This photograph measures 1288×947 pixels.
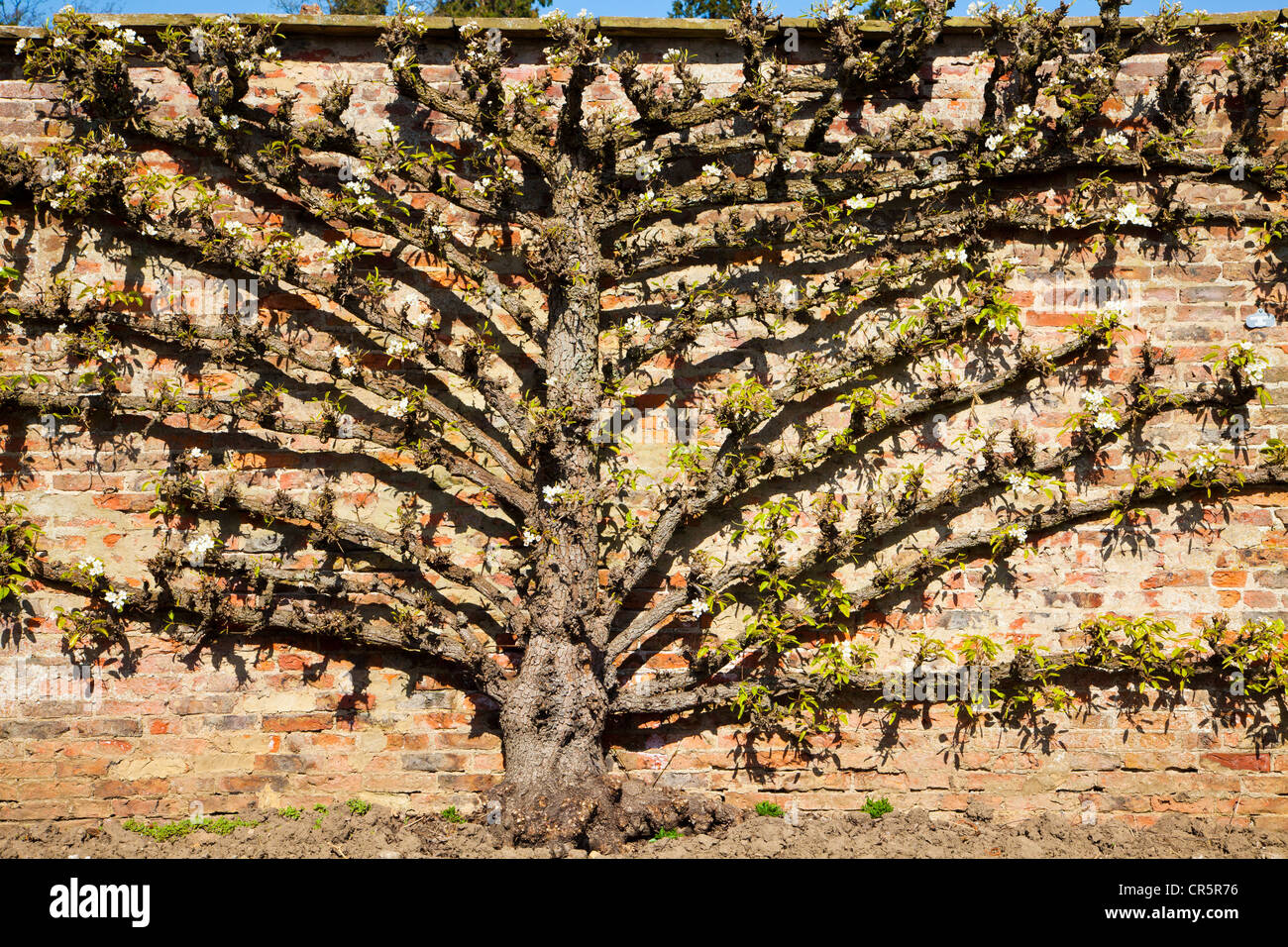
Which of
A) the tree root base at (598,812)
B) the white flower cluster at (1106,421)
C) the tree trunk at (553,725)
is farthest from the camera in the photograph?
the white flower cluster at (1106,421)

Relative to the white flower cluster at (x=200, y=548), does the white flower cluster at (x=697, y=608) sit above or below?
below

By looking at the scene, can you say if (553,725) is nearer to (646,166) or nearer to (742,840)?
(742,840)

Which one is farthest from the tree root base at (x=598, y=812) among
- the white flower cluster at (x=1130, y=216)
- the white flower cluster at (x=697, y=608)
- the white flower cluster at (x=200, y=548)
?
the white flower cluster at (x=1130, y=216)

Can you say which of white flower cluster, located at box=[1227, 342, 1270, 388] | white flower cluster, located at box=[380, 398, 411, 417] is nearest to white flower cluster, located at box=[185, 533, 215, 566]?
white flower cluster, located at box=[380, 398, 411, 417]

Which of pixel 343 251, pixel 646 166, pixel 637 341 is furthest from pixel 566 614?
pixel 646 166

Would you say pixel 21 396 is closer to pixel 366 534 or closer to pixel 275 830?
pixel 366 534

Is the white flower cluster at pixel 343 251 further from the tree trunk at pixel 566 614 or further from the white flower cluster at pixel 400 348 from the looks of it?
the tree trunk at pixel 566 614

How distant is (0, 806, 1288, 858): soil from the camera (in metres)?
3.56

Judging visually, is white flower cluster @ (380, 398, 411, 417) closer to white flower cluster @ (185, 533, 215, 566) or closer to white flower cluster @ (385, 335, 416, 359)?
white flower cluster @ (385, 335, 416, 359)

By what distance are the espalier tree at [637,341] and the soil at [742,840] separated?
1.45 feet

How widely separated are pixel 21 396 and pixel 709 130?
3.00 metres

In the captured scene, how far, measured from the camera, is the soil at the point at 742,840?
3561 mm

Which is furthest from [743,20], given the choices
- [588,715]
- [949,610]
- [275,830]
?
[275,830]

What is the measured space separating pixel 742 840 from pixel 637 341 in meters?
1.99
